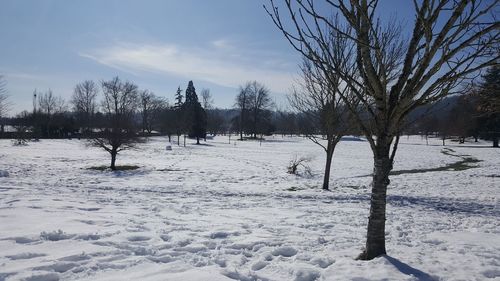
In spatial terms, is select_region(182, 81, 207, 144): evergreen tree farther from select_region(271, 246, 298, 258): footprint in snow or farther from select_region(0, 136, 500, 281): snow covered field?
select_region(271, 246, 298, 258): footprint in snow

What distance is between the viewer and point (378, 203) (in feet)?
14.9

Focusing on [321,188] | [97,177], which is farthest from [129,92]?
[321,188]

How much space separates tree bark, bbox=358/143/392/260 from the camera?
14.6 feet

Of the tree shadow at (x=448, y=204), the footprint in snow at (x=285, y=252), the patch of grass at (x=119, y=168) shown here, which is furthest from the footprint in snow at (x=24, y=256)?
the patch of grass at (x=119, y=168)

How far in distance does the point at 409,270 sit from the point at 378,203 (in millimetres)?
849

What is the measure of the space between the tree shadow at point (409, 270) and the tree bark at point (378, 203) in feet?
0.65

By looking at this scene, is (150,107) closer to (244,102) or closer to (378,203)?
(244,102)

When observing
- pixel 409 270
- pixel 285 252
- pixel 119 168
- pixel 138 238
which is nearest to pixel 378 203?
pixel 409 270

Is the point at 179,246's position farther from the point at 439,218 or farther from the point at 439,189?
the point at 439,189

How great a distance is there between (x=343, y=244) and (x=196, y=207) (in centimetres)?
462

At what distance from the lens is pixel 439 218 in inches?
328

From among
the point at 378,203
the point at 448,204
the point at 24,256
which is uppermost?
the point at 378,203

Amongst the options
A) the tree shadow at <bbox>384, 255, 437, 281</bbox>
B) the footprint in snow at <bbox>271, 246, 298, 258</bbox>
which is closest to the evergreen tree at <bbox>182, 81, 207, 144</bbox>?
the footprint in snow at <bbox>271, 246, 298, 258</bbox>

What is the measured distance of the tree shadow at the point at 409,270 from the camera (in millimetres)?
3908
